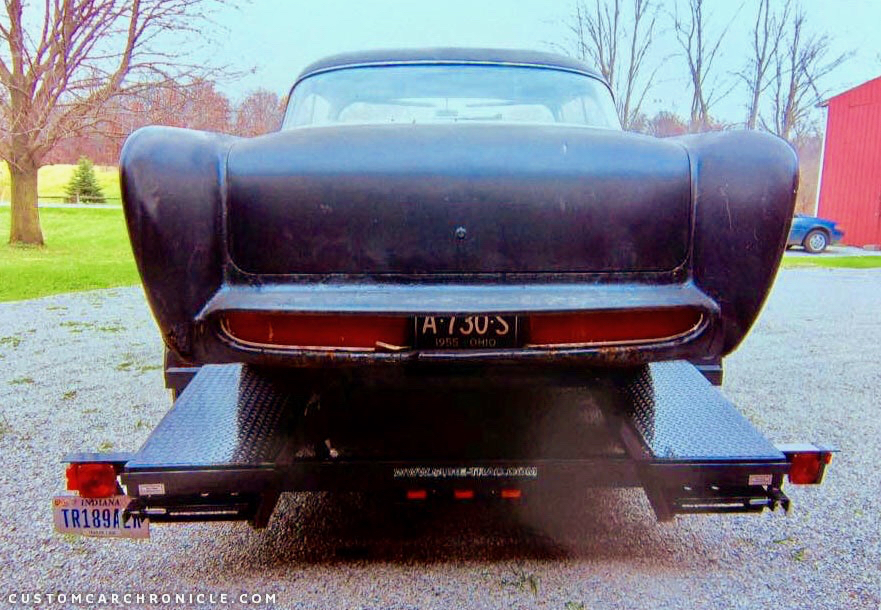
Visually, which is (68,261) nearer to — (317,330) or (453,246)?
(317,330)

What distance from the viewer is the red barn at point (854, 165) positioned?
20.8m

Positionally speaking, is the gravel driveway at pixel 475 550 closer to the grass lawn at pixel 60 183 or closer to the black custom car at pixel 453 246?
the black custom car at pixel 453 246

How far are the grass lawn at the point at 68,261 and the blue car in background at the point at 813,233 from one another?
16.9 metres

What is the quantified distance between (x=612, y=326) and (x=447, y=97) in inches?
63.7

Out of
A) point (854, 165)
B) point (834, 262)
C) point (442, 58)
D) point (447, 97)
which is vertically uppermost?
point (442, 58)

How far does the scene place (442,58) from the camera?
3189 mm

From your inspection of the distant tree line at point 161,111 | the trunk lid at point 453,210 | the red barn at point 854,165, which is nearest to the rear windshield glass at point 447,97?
the trunk lid at point 453,210

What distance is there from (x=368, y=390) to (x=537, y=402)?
2.68ft

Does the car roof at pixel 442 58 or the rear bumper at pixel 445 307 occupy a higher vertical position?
the car roof at pixel 442 58

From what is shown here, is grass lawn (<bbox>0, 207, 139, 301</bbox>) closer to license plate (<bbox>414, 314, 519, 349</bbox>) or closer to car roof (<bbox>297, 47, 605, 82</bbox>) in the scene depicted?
car roof (<bbox>297, 47, 605, 82</bbox>)

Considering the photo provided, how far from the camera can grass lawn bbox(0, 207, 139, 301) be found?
9.58 m

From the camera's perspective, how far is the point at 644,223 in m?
1.96

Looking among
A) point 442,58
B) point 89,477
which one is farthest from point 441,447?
point 442,58

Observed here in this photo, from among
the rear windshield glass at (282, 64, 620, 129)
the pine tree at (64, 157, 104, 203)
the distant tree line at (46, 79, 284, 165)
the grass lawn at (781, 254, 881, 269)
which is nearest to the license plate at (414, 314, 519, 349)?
the rear windshield glass at (282, 64, 620, 129)
